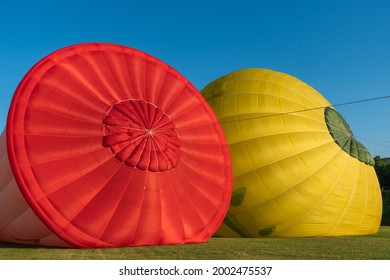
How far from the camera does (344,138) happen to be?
41.9 feet

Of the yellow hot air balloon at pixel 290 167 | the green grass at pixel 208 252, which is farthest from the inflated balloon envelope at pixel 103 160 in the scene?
the yellow hot air balloon at pixel 290 167

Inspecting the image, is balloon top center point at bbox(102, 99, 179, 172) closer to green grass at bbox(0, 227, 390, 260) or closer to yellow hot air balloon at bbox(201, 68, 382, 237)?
green grass at bbox(0, 227, 390, 260)

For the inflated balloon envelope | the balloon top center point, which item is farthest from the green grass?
the balloon top center point

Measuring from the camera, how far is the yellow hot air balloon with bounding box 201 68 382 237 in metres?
11.7

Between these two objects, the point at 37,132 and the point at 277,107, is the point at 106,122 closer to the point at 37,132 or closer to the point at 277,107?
the point at 37,132

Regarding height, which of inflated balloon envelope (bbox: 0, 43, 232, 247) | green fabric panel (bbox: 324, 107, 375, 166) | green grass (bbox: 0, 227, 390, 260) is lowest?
green grass (bbox: 0, 227, 390, 260)

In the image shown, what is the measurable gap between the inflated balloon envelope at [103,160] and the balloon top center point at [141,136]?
0.07ft

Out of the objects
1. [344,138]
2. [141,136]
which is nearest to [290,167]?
[344,138]

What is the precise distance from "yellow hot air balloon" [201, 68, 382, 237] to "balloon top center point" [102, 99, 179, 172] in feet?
8.96

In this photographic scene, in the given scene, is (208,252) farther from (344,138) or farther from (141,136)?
(344,138)

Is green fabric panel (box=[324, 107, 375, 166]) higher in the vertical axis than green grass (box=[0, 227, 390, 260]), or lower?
higher

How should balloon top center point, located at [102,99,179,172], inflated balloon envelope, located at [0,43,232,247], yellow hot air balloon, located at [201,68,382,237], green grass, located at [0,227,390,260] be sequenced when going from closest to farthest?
green grass, located at [0,227,390,260] < inflated balloon envelope, located at [0,43,232,247] < balloon top center point, located at [102,99,179,172] < yellow hot air balloon, located at [201,68,382,237]

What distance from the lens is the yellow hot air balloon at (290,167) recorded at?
1171 cm

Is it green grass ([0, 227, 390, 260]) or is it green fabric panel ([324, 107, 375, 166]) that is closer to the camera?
green grass ([0, 227, 390, 260])
